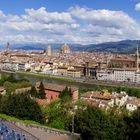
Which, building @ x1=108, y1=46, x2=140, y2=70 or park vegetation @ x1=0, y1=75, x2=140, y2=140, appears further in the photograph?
building @ x1=108, y1=46, x2=140, y2=70

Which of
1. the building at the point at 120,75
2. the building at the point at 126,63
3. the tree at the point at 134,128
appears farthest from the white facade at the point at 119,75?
the tree at the point at 134,128

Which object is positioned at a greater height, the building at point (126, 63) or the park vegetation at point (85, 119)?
the building at point (126, 63)

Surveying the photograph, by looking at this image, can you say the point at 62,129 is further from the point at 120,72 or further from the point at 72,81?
the point at 120,72

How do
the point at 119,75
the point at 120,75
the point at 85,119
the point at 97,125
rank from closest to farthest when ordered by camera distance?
the point at 97,125, the point at 85,119, the point at 120,75, the point at 119,75

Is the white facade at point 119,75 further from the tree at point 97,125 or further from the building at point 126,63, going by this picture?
the tree at point 97,125

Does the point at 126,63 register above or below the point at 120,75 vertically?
above

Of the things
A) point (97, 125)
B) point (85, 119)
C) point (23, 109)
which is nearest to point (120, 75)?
point (23, 109)

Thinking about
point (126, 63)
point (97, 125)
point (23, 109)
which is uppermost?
point (126, 63)

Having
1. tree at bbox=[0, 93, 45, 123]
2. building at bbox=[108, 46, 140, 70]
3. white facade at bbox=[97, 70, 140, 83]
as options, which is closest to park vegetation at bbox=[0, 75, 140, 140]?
tree at bbox=[0, 93, 45, 123]

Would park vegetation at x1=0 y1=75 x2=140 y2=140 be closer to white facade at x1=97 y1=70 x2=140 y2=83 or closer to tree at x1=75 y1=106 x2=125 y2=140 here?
tree at x1=75 y1=106 x2=125 y2=140

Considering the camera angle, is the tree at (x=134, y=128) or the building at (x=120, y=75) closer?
the tree at (x=134, y=128)

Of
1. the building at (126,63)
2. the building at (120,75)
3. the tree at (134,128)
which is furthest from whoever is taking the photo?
the building at (126,63)

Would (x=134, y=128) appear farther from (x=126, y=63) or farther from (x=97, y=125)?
(x=126, y=63)

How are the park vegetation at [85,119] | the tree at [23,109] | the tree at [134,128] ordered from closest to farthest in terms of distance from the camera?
1. the tree at [134,128]
2. the park vegetation at [85,119]
3. the tree at [23,109]
